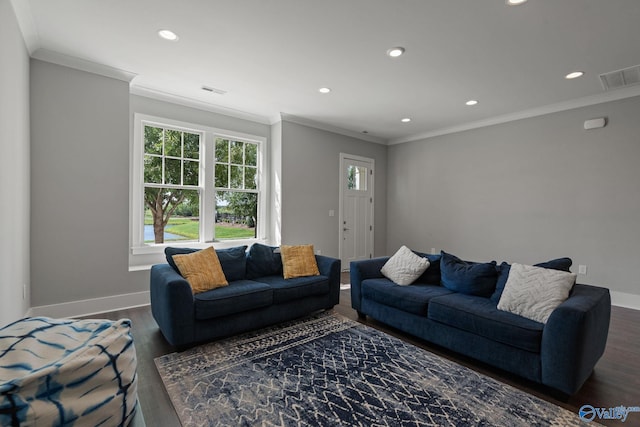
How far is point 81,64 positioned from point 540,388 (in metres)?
5.22

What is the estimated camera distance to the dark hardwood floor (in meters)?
1.99

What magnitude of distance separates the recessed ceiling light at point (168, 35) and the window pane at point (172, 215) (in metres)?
2.09

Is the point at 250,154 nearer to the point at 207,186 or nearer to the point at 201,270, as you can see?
the point at 207,186

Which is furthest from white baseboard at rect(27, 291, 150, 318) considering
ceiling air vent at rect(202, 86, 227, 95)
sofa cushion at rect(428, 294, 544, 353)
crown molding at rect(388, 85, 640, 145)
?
crown molding at rect(388, 85, 640, 145)

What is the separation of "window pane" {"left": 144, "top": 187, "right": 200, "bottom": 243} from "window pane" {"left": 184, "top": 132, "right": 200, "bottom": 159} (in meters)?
0.54

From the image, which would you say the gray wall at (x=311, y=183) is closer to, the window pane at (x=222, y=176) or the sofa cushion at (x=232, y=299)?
the window pane at (x=222, y=176)

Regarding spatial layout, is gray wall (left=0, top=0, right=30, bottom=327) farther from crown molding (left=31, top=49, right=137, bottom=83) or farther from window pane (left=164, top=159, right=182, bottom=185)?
window pane (left=164, top=159, right=182, bottom=185)

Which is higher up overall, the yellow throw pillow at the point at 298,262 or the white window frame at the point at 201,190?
the white window frame at the point at 201,190

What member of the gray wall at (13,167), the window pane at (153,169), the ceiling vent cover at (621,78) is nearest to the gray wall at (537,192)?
the ceiling vent cover at (621,78)

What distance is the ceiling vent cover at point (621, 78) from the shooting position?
3465 millimetres

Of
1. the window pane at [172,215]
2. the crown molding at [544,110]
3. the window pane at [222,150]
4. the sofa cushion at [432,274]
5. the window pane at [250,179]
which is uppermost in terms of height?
the crown molding at [544,110]

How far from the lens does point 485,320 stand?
2.41 meters

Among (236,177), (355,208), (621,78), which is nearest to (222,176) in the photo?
(236,177)

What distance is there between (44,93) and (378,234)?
227 inches
